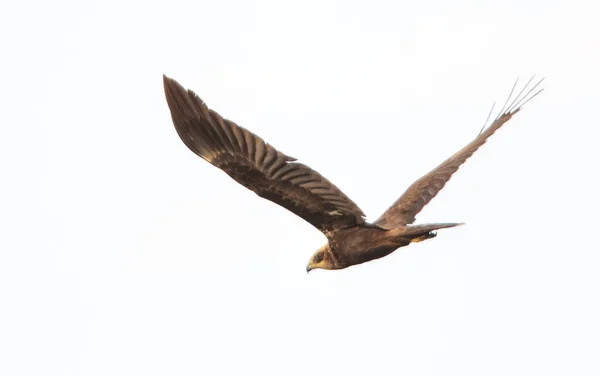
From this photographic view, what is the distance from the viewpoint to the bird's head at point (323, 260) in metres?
15.4

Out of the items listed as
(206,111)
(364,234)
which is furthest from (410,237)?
(206,111)

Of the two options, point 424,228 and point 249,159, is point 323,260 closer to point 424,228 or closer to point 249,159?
point 424,228

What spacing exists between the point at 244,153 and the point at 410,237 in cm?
223

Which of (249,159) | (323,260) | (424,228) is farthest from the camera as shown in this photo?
(323,260)

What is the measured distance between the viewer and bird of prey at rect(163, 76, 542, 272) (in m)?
13.6

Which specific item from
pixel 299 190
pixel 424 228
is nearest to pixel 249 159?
pixel 299 190

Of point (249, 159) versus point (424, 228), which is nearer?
point (249, 159)

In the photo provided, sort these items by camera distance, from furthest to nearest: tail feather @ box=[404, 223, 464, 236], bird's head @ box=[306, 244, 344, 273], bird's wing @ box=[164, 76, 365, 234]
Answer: bird's head @ box=[306, 244, 344, 273], tail feather @ box=[404, 223, 464, 236], bird's wing @ box=[164, 76, 365, 234]

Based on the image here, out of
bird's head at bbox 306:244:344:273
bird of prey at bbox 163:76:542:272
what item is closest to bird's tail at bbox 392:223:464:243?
bird of prey at bbox 163:76:542:272

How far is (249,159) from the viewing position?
13.8m

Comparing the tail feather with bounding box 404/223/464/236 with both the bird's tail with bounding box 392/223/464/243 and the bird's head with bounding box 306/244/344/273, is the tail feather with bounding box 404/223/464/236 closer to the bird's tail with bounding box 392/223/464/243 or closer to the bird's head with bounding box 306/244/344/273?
the bird's tail with bounding box 392/223/464/243

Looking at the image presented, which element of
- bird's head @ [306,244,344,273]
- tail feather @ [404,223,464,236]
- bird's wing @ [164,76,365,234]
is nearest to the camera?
bird's wing @ [164,76,365,234]

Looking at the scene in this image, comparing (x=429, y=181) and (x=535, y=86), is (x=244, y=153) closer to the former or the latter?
(x=429, y=181)

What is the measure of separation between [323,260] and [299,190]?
1582 mm
